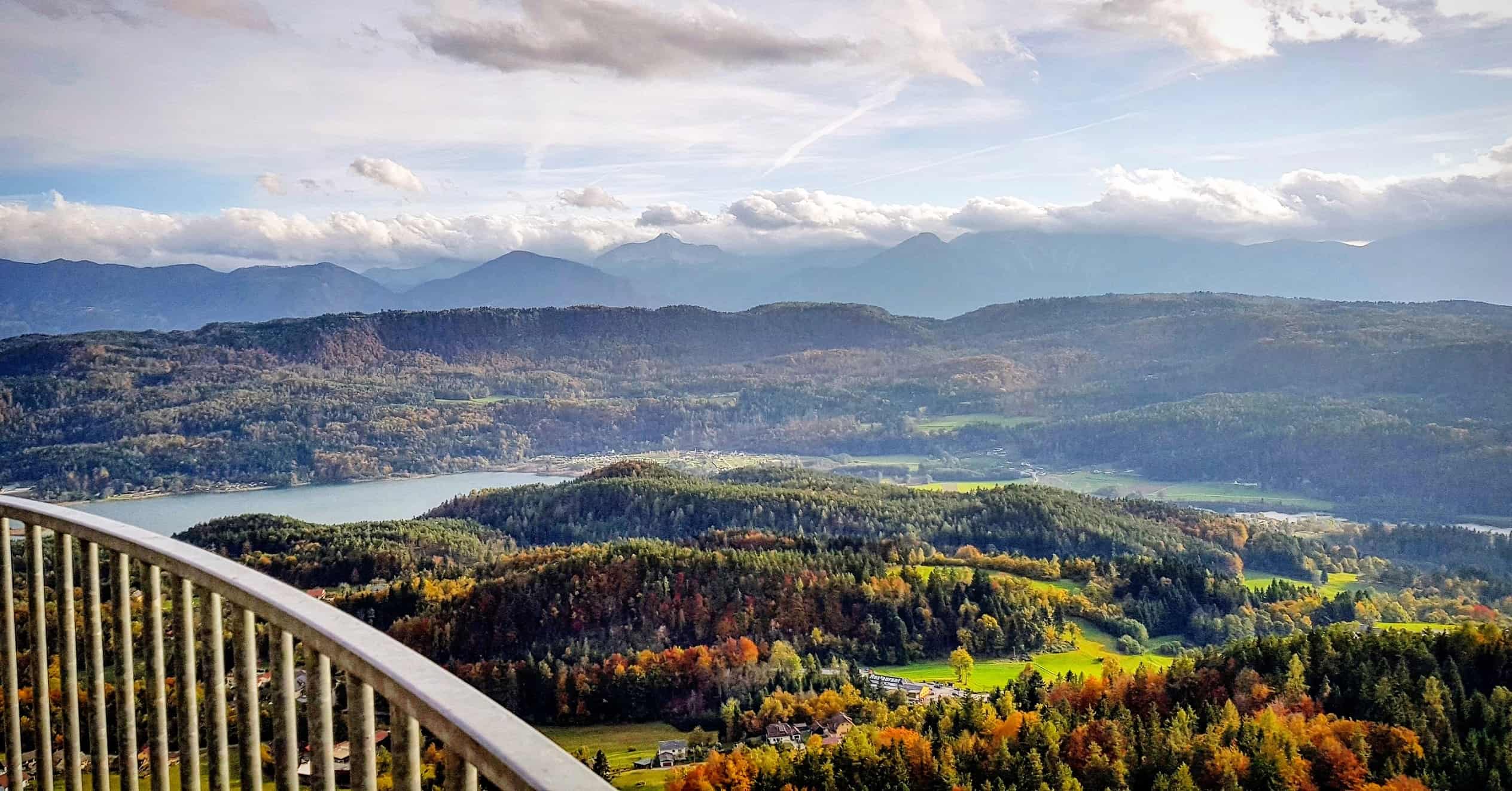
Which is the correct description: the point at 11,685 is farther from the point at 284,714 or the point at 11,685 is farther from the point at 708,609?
the point at 708,609

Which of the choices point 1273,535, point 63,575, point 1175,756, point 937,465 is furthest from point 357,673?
point 937,465

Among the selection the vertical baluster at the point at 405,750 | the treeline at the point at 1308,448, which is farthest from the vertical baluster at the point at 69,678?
the treeline at the point at 1308,448

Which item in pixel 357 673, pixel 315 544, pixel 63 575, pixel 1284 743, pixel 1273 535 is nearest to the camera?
pixel 357 673

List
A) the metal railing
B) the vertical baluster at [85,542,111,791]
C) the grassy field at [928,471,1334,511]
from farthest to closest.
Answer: the grassy field at [928,471,1334,511] < the vertical baluster at [85,542,111,791] < the metal railing

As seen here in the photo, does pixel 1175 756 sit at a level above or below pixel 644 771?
above

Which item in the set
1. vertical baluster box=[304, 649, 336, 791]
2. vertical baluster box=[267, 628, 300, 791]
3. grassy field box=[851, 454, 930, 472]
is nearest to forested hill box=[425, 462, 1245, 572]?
grassy field box=[851, 454, 930, 472]

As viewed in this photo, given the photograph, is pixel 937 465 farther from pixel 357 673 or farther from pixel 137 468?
pixel 357 673

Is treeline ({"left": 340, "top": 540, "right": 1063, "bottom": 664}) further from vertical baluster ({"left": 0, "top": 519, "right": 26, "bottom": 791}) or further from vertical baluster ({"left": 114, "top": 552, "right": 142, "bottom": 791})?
vertical baluster ({"left": 114, "top": 552, "right": 142, "bottom": 791})
